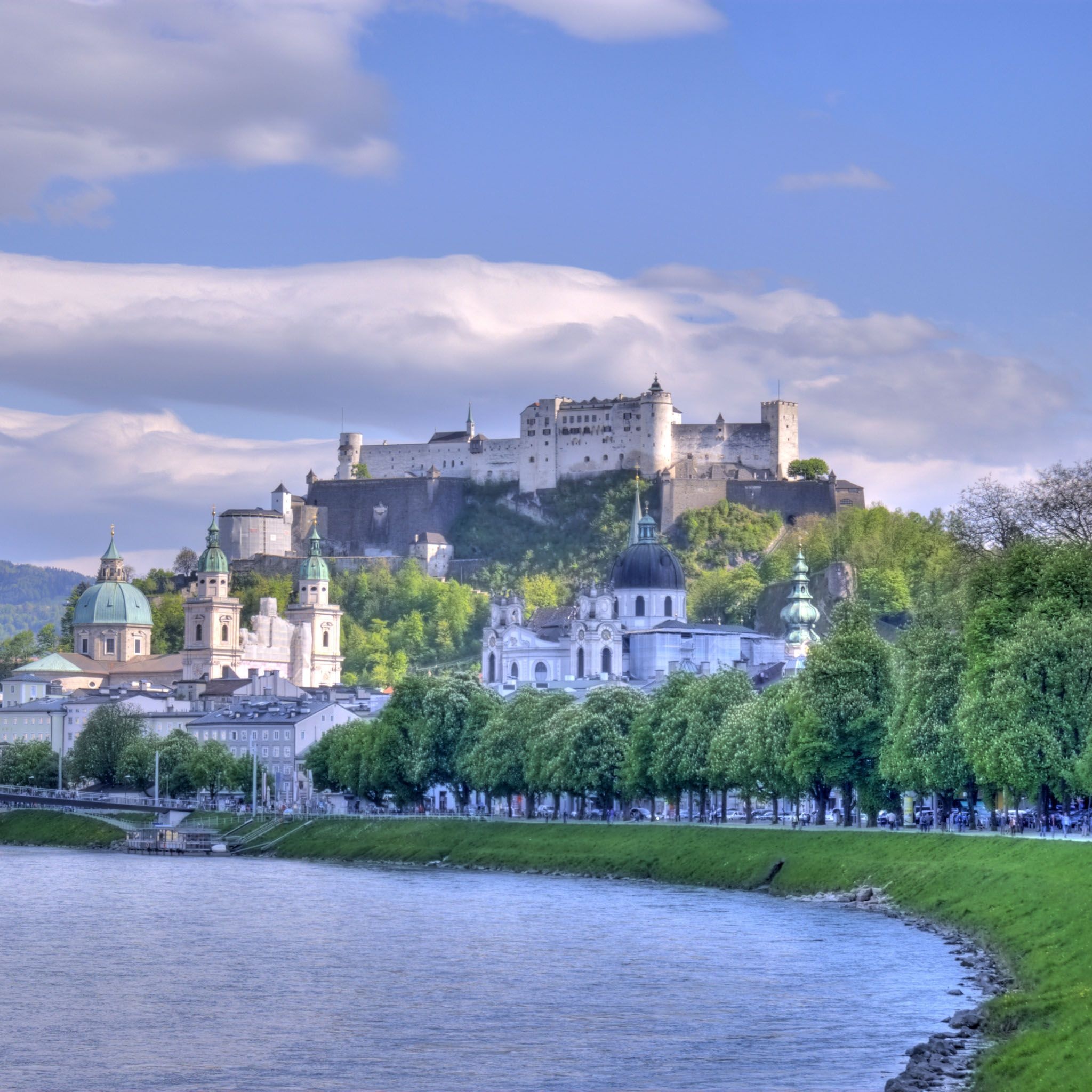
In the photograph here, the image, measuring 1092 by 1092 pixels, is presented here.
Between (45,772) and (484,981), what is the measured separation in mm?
104846

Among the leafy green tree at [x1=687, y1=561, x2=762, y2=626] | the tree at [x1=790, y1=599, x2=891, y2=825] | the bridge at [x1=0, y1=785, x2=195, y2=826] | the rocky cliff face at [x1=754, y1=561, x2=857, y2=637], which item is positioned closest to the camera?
the tree at [x1=790, y1=599, x2=891, y2=825]

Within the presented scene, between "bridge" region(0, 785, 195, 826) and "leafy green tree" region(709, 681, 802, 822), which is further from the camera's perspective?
"bridge" region(0, 785, 195, 826)

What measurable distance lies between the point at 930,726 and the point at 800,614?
80163 millimetres

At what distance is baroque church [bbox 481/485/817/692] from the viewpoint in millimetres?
146875

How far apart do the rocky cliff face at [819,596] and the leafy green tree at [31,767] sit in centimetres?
5147

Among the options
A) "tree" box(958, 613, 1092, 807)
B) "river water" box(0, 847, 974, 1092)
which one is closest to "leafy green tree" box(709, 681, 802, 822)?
"river water" box(0, 847, 974, 1092)

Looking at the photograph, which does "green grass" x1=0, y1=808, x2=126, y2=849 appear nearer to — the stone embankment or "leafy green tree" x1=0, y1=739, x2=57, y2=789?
"leafy green tree" x1=0, y1=739, x2=57, y2=789

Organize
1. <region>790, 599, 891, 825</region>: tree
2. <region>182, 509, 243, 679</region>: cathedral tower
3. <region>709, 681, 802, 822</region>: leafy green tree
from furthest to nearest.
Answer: <region>182, 509, 243, 679</region>: cathedral tower < <region>709, 681, 802, 822</region>: leafy green tree < <region>790, 599, 891, 825</region>: tree

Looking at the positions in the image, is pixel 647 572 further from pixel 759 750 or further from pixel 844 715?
pixel 844 715

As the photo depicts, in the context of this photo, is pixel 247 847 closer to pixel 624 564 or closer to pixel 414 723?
pixel 414 723

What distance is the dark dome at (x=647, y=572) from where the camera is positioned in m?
153

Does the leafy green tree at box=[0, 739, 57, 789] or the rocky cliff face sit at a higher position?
the rocky cliff face

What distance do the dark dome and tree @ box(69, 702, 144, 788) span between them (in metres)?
34.0

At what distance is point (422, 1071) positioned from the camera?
3869cm
